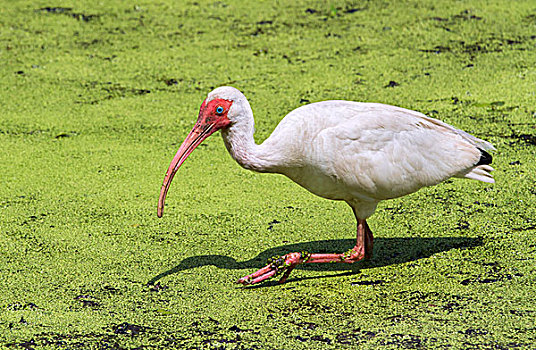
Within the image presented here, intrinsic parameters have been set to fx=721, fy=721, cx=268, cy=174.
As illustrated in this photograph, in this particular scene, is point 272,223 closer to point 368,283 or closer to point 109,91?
point 368,283

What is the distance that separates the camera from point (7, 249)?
4242mm

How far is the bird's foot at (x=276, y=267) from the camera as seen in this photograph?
3.83m

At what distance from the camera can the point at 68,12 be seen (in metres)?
8.27

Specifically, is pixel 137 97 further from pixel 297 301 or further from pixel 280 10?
pixel 297 301

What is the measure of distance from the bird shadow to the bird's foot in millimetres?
132

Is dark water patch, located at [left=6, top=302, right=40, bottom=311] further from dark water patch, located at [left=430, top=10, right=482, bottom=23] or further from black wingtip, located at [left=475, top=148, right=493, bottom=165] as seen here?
dark water patch, located at [left=430, top=10, right=482, bottom=23]

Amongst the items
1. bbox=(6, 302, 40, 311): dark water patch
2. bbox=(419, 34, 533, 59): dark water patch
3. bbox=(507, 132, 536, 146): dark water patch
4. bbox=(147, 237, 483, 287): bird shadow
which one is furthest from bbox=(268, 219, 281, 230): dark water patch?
bbox=(419, 34, 533, 59): dark water patch

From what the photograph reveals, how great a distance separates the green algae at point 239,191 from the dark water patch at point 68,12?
0.03 m

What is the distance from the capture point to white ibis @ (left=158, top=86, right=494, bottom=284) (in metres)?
3.79

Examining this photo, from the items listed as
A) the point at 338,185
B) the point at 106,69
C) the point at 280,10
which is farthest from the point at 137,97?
the point at 338,185

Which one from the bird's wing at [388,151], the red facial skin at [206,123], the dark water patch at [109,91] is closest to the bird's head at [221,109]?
the red facial skin at [206,123]

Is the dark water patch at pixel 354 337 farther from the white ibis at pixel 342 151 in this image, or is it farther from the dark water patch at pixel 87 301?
the dark water patch at pixel 87 301

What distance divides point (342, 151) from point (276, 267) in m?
0.71

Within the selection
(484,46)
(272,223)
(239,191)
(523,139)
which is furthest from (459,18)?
(272,223)
